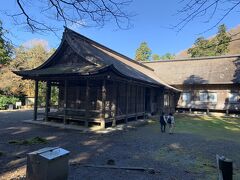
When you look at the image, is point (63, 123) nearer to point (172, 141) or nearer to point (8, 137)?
point (8, 137)

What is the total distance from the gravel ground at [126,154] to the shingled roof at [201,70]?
59.7 feet

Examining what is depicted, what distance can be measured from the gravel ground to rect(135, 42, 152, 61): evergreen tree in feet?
185

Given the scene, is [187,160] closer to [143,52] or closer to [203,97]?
[203,97]

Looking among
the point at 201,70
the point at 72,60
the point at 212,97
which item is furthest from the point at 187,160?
the point at 201,70

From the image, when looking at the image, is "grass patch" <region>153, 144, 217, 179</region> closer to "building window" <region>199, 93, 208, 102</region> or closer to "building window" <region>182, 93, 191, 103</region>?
"building window" <region>199, 93, 208, 102</region>

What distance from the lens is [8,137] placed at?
11.4 m

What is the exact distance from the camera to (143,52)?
69188mm

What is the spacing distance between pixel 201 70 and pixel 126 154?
2570 cm

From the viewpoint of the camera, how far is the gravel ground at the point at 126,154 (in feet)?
22.0

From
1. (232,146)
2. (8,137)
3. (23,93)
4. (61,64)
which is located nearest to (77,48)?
(61,64)

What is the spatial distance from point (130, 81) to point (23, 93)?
76.6ft

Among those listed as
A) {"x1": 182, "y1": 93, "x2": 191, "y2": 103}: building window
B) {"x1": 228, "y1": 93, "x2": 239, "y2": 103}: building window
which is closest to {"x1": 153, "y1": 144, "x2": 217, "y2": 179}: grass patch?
{"x1": 228, "y1": 93, "x2": 239, "y2": 103}: building window

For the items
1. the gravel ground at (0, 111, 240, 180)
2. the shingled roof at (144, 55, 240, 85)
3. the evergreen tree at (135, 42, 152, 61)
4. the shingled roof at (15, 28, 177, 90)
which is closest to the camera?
the gravel ground at (0, 111, 240, 180)

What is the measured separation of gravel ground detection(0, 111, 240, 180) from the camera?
6711 millimetres
